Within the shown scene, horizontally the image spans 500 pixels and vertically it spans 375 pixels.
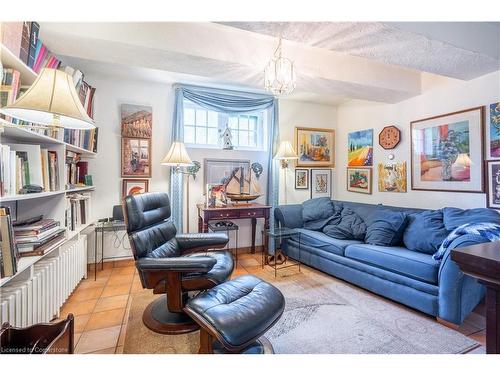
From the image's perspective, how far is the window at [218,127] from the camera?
3.50 m

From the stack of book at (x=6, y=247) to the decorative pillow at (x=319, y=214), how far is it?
3.00 meters

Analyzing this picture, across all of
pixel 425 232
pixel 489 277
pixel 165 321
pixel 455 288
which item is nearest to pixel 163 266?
pixel 165 321

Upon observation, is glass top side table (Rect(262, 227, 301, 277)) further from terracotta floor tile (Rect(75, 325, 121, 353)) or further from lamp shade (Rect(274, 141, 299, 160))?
terracotta floor tile (Rect(75, 325, 121, 353))

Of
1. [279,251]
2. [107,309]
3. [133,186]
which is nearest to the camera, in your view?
[107,309]

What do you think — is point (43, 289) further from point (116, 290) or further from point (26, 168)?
point (116, 290)

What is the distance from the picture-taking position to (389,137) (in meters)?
3.36

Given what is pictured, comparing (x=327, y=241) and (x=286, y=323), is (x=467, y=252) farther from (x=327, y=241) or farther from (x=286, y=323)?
(x=327, y=241)

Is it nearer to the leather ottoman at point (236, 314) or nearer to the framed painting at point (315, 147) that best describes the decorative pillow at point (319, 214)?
the framed painting at point (315, 147)

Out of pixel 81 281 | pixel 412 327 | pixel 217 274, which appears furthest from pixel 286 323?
pixel 81 281

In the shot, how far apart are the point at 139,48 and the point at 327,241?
2685mm

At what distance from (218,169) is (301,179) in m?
1.40

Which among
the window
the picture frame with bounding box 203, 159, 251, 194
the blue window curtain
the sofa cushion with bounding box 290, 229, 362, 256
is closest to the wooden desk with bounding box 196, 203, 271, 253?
the blue window curtain

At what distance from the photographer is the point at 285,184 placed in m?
3.91

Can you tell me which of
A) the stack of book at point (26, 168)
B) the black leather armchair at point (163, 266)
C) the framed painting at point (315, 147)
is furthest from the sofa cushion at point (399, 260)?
the stack of book at point (26, 168)
